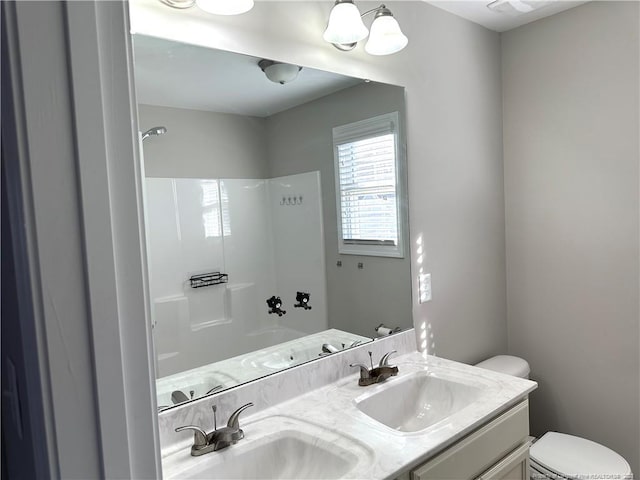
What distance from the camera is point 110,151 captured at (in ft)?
1.63

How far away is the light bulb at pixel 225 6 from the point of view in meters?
1.32

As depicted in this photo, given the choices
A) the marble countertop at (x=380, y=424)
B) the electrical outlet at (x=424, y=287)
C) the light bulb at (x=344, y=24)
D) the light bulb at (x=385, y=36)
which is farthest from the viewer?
the electrical outlet at (x=424, y=287)

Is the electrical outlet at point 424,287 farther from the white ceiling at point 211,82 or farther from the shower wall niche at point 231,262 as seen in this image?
the white ceiling at point 211,82

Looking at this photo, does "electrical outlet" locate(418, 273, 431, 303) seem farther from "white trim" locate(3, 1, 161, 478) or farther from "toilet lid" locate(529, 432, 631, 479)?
"white trim" locate(3, 1, 161, 478)

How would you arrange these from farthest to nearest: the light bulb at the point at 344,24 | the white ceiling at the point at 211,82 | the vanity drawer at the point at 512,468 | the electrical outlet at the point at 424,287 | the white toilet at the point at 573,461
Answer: the electrical outlet at the point at 424,287 → the white toilet at the point at 573,461 → the light bulb at the point at 344,24 → the vanity drawer at the point at 512,468 → the white ceiling at the point at 211,82

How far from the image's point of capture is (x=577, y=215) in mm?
2287

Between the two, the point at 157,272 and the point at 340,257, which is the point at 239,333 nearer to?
the point at 157,272

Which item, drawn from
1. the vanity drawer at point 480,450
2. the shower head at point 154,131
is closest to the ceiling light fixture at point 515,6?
the shower head at point 154,131

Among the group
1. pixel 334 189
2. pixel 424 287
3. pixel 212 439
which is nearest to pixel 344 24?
pixel 334 189

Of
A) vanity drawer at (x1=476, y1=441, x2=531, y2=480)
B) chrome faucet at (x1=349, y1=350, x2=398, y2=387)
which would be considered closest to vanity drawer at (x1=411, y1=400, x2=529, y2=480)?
vanity drawer at (x1=476, y1=441, x2=531, y2=480)

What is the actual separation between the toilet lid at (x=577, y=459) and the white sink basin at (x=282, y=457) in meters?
1.21

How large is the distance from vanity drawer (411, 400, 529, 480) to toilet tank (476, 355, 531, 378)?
2.24 ft

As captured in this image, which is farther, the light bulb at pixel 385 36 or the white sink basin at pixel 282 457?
the light bulb at pixel 385 36

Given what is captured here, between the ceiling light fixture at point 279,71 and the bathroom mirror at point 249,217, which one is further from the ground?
the ceiling light fixture at point 279,71
